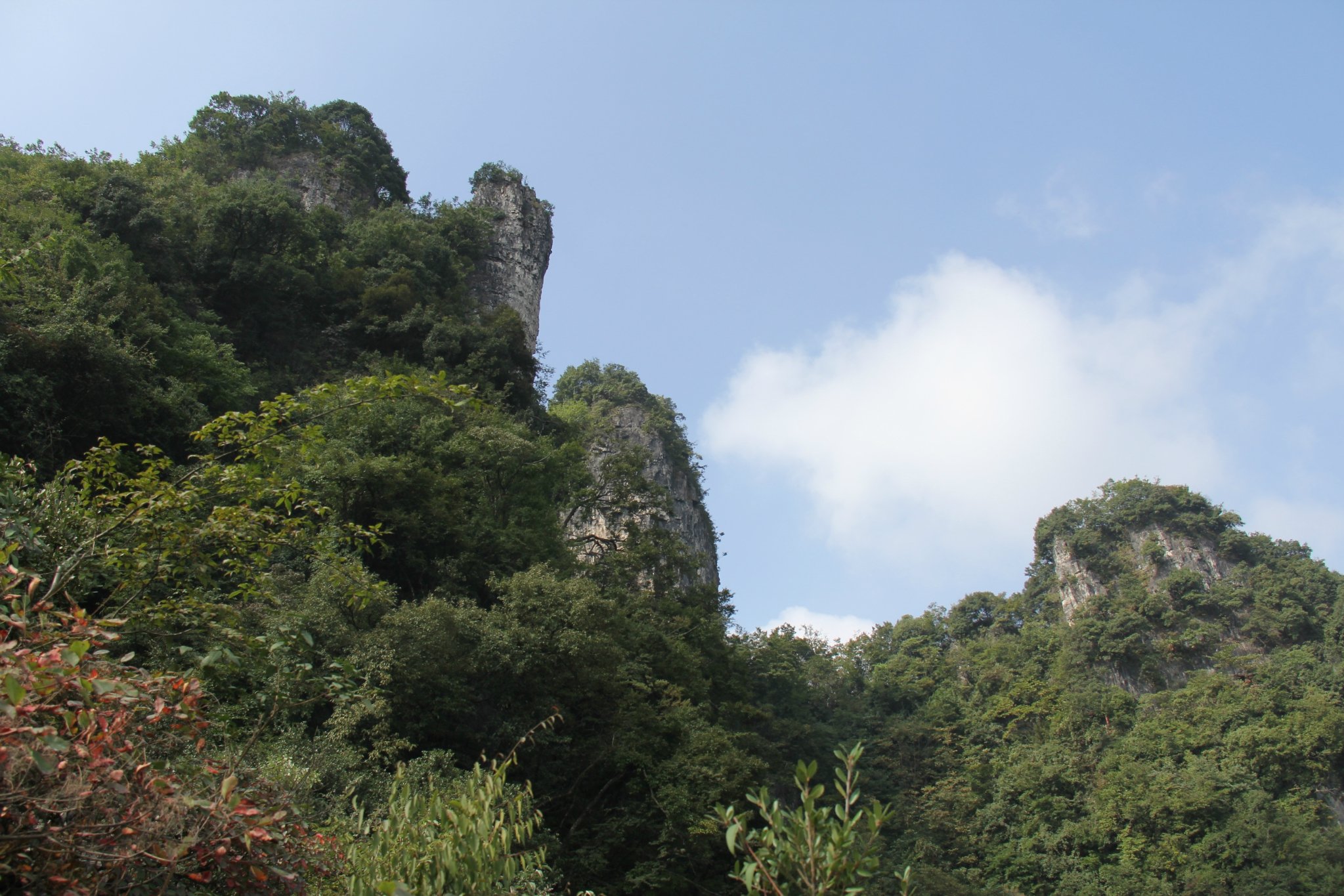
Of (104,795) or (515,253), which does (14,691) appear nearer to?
(104,795)

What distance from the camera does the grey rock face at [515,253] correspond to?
34.4m

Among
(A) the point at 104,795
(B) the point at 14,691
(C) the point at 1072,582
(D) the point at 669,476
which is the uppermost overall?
(C) the point at 1072,582

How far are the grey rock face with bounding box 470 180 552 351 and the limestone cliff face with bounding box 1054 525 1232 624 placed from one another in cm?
4131

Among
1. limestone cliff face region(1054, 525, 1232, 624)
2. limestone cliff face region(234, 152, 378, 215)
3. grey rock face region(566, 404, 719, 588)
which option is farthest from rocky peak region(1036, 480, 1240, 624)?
limestone cliff face region(234, 152, 378, 215)

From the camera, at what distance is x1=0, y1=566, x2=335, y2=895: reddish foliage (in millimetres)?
3107

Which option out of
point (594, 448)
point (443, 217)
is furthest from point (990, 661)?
point (443, 217)

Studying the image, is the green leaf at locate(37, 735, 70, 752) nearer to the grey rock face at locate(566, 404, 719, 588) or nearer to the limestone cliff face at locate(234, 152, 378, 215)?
the grey rock face at locate(566, 404, 719, 588)

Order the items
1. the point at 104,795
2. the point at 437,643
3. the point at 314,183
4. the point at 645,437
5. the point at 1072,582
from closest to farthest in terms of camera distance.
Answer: the point at 104,795 < the point at 437,643 < the point at 314,183 < the point at 645,437 < the point at 1072,582

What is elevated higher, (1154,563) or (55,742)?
(1154,563)

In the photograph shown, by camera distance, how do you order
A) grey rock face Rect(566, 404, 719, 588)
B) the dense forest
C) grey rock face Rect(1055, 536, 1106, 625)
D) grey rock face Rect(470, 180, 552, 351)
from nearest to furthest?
the dense forest → grey rock face Rect(470, 180, 552, 351) → grey rock face Rect(566, 404, 719, 588) → grey rock face Rect(1055, 536, 1106, 625)

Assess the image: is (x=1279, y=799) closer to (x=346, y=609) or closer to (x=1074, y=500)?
(x=1074, y=500)

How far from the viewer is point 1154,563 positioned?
201 ft

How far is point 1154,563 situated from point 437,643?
59.9m

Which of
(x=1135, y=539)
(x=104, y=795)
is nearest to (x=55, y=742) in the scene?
(x=104, y=795)
